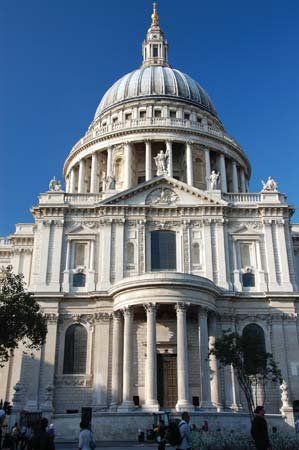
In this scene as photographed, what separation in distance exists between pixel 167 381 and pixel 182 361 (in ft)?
13.4

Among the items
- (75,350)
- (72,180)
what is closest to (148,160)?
(72,180)

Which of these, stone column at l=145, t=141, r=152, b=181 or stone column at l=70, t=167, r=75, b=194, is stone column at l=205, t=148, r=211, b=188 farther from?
stone column at l=70, t=167, r=75, b=194

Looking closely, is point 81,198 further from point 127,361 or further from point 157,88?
point 157,88

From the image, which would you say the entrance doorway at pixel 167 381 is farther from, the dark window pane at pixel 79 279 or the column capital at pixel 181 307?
the dark window pane at pixel 79 279

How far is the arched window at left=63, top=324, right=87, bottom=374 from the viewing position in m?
38.6

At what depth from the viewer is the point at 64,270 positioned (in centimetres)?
4166

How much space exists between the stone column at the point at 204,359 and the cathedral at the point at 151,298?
0.07 metres

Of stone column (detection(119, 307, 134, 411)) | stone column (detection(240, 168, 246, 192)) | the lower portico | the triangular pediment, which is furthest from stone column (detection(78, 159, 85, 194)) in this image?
stone column (detection(119, 307, 134, 411))

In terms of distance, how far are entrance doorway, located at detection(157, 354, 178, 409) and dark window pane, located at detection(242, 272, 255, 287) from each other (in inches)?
334

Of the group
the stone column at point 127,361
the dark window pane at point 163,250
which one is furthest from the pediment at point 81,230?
the stone column at point 127,361

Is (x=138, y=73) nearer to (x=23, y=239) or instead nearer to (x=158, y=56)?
(x=158, y=56)

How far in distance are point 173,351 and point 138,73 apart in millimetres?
40704

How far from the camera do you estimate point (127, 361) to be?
35062mm

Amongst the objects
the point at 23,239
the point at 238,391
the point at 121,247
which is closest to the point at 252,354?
the point at 238,391
